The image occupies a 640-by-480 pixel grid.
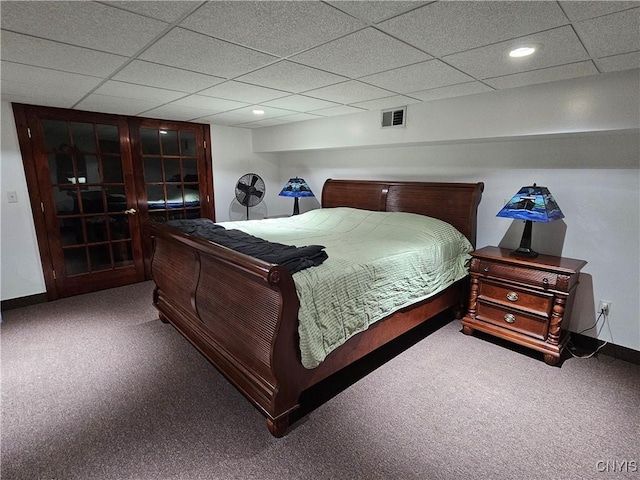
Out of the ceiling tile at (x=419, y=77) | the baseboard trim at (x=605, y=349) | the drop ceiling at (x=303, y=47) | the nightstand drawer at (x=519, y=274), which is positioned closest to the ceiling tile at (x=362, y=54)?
the drop ceiling at (x=303, y=47)

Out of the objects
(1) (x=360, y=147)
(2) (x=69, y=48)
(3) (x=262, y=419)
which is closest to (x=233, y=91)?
(2) (x=69, y=48)

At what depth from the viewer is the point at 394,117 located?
3328 millimetres

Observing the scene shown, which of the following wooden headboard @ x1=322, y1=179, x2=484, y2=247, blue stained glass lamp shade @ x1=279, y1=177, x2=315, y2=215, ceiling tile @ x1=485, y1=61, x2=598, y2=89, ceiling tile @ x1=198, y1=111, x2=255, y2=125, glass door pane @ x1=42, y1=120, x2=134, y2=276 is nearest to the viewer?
ceiling tile @ x1=485, y1=61, x2=598, y2=89

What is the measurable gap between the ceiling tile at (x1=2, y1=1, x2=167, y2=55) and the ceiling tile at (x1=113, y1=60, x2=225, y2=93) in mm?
345

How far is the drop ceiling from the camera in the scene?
138 centimetres

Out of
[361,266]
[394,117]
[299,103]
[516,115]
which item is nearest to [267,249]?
[361,266]

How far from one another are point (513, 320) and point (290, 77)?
250 cm

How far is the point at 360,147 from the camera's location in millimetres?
3982

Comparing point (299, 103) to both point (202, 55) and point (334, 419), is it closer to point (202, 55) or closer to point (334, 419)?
point (202, 55)

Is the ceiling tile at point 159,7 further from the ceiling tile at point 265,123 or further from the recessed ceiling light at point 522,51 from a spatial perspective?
the ceiling tile at point 265,123

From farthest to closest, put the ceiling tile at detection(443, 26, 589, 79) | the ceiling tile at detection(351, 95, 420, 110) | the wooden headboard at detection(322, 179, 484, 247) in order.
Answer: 1. the wooden headboard at detection(322, 179, 484, 247)
2. the ceiling tile at detection(351, 95, 420, 110)
3. the ceiling tile at detection(443, 26, 589, 79)

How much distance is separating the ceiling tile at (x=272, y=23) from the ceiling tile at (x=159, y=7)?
0.18ft

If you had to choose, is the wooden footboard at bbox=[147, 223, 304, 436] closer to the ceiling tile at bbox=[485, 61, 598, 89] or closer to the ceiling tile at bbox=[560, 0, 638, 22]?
the ceiling tile at bbox=[560, 0, 638, 22]

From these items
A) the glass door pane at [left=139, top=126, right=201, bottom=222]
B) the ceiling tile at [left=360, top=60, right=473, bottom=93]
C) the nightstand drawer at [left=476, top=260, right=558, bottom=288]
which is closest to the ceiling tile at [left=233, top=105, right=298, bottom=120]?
the glass door pane at [left=139, top=126, right=201, bottom=222]
